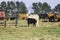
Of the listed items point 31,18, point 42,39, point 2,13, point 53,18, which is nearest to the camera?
point 42,39

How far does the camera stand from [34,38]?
1226 centimetres

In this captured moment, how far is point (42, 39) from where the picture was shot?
11.8 meters

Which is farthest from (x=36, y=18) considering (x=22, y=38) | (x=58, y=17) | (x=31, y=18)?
(x=58, y=17)

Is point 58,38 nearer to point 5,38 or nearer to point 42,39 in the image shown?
point 42,39

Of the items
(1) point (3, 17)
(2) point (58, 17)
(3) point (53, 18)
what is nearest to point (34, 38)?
(1) point (3, 17)

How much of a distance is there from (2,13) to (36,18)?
9.73ft

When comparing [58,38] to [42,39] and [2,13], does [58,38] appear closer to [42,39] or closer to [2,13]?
[42,39]

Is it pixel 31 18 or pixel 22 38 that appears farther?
pixel 31 18

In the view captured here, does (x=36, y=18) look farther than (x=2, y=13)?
Yes

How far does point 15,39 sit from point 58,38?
1.95m

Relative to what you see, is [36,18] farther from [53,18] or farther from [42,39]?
[53,18]

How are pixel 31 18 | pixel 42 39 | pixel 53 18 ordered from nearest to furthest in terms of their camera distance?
pixel 42 39
pixel 31 18
pixel 53 18

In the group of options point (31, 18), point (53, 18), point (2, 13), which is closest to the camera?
point (2, 13)

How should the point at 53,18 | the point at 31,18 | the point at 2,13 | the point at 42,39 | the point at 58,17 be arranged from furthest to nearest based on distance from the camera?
the point at 53,18, the point at 58,17, the point at 31,18, the point at 2,13, the point at 42,39
